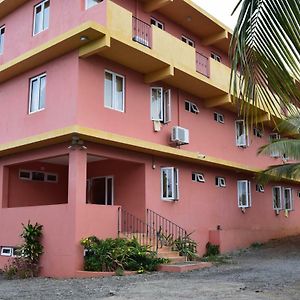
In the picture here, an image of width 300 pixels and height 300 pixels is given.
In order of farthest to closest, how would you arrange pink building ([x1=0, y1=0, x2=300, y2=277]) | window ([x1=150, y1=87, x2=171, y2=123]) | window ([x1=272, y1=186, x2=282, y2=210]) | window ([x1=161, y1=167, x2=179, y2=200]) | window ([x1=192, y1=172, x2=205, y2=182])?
window ([x1=272, y1=186, x2=282, y2=210])
window ([x1=192, y1=172, x2=205, y2=182])
window ([x1=150, y1=87, x2=171, y2=123])
window ([x1=161, y1=167, x2=179, y2=200])
pink building ([x1=0, y1=0, x2=300, y2=277])

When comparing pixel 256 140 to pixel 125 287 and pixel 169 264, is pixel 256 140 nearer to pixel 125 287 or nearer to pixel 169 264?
pixel 169 264

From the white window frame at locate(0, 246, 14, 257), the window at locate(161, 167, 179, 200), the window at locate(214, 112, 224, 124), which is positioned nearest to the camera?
the white window frame at locate(0, 246, 14, 257)

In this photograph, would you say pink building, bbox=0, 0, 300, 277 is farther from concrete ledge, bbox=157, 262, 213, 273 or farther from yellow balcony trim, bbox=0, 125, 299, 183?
concrete ledge, bbox=157, 262, 213, 273

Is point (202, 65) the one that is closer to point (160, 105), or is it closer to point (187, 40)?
point (187, 40)

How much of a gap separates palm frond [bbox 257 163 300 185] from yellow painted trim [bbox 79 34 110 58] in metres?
11.0

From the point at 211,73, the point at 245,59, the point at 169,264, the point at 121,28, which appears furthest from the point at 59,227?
the point at 245,59

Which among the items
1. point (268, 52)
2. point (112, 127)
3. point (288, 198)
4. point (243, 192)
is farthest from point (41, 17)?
point (288, 198)

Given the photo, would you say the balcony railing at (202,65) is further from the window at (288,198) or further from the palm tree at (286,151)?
the window at (288,198)

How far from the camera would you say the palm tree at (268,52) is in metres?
4.26

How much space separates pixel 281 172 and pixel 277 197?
4.49 metres

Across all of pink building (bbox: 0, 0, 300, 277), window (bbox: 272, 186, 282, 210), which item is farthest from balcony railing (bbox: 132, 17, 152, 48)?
window (bbox: 272, 186, 282, 210)

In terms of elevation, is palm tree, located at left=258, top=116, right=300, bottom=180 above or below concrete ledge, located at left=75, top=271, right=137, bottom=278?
above

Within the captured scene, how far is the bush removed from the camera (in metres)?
13.0

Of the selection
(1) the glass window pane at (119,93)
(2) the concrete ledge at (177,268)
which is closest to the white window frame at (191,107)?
(1) the glass window pane at (119,93)
